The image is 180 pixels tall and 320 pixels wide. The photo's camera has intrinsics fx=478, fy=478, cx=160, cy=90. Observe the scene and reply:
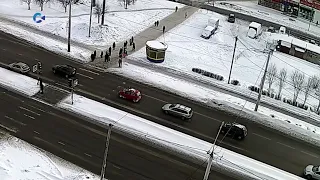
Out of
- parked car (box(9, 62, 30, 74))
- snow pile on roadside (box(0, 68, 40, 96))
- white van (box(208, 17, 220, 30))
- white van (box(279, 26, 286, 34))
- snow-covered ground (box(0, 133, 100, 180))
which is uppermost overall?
white van (box(208, 17, 220, 30))

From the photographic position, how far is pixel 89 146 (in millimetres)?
45812

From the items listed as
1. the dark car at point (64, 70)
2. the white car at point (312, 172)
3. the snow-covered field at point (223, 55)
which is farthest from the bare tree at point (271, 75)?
the dark car at point (64, 70)

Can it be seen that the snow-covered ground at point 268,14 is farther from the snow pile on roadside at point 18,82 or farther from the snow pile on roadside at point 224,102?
the snow pile on roadside at point 18,82

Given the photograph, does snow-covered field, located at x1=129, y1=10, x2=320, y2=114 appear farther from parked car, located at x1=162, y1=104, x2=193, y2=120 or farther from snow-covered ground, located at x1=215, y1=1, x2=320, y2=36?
parked car, located at x1=162, y1=104, x2=193, y2=120

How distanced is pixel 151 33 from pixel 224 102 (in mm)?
22668

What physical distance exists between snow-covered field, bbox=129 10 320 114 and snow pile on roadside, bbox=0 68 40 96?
1564 cm

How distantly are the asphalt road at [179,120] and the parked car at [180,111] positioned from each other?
637 millimetres

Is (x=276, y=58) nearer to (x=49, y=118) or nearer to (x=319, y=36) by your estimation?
(x=319, y=36)

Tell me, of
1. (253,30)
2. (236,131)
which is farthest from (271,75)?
(236,131)

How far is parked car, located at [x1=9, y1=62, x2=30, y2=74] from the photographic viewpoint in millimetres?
57188

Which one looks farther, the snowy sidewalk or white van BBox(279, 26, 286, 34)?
white van BBox(279, 26, 286, 34)

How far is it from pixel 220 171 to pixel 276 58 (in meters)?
33.9

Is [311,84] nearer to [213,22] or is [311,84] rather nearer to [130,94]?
[213,22]

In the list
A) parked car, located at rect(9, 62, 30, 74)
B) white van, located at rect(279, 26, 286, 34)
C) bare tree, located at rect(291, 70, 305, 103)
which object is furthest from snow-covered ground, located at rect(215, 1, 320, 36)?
parked car, located at rect(9, 62, 30, 74)
